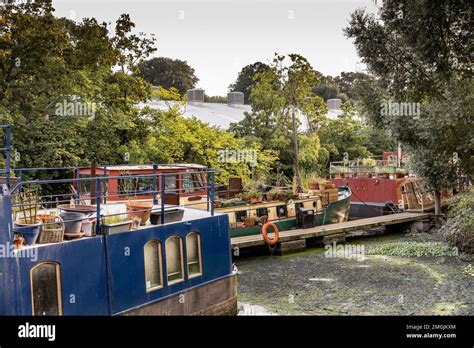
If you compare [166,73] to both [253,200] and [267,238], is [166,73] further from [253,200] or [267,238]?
[267,238]

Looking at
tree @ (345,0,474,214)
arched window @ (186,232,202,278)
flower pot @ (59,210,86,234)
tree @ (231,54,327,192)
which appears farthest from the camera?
tree @ (231,54,327,192)

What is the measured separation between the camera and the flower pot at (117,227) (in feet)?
33.0

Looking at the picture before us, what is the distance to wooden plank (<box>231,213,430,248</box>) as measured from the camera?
21.5 m

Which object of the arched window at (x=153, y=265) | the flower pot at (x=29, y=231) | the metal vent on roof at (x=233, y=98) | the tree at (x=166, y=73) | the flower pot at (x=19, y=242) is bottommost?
the arched window at (x=153, y=265)

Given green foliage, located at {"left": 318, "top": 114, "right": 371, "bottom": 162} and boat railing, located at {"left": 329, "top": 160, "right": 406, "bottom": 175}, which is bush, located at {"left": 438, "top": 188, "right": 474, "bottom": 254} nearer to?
boat railing, located at {"left": 329, "top": 160, "right": 406, "bottom": 175}

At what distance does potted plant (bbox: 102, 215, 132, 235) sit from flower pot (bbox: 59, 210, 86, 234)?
438 mm

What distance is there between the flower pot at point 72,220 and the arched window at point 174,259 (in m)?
2.28

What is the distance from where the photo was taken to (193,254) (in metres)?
12.3

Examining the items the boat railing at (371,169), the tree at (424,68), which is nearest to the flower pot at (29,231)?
the tree at (424,68)

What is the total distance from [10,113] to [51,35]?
330cm

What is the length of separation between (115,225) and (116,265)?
2.41ft

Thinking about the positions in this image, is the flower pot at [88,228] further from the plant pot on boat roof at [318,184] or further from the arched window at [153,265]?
the plant pot on boat roof at [318,184]

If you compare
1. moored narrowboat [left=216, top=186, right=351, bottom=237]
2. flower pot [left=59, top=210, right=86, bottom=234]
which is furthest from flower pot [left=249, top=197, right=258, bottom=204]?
flower pot [left=59, top=210, right=86, bottom=234]

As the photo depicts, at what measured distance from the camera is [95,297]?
32.1 ft
